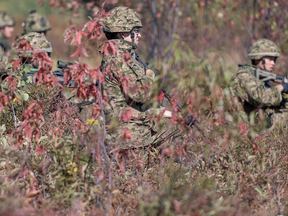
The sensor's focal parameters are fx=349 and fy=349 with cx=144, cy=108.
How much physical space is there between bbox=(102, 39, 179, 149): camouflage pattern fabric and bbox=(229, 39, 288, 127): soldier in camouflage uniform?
4.81 feet

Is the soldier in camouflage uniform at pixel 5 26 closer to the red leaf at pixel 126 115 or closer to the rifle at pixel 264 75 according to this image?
the rifle at pixel 264 75

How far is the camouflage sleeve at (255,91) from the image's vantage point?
15.8ft

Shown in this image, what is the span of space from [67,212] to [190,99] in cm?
128

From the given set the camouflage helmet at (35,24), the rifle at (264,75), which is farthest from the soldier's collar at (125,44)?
the camouflage helmet at (35,24)

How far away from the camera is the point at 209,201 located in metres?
2.36

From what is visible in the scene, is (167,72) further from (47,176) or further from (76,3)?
(76,3)

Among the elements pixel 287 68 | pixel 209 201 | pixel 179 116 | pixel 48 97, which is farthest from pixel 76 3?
pixel 209 201

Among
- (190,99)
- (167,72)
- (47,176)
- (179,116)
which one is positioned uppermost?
(167,72)

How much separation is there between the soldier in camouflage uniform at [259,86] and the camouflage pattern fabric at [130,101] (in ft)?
4.81

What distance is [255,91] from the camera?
4793 millimetres

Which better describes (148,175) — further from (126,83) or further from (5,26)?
(5,26)

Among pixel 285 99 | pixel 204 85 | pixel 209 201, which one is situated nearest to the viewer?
pixel 209 201

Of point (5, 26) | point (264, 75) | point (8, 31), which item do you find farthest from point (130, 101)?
point (5, 26)

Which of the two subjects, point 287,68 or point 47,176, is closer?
point 47,176
